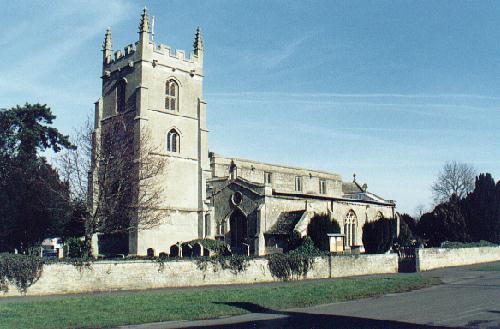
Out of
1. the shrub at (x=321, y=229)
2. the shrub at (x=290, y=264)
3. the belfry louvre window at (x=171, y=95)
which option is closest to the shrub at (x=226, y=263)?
the shrub at (x=290, y=264)

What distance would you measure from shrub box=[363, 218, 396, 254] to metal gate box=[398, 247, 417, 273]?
382 cm

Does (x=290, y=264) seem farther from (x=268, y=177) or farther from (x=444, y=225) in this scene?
(x=444, y=225)

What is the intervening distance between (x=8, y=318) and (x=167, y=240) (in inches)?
1030

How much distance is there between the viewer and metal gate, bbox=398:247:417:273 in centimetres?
3353

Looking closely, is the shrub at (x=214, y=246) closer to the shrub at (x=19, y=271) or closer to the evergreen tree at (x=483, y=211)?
the shrub at (x=19, y=271)

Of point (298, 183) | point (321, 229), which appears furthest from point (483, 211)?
point (321, 229)

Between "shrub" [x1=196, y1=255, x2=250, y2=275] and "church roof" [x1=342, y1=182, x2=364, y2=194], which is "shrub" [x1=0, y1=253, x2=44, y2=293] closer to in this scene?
"shrub" [x1=196, y1=255, x2=250, y2=275]

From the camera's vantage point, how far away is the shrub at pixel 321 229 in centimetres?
3556

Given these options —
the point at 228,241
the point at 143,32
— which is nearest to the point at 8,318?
the point at 228,241

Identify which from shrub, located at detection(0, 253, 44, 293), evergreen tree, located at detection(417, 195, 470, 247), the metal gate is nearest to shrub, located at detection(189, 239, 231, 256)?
the metal gate

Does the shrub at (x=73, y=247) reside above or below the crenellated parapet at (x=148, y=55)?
below

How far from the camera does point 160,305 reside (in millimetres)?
16250

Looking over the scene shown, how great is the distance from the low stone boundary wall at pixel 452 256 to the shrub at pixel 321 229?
6.27 meters

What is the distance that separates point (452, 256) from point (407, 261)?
547 centimetres
